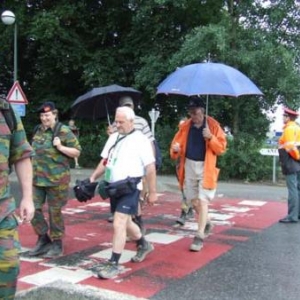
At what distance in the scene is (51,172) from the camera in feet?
18.9

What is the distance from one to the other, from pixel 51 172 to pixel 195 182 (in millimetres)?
1802

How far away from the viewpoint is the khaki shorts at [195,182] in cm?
630

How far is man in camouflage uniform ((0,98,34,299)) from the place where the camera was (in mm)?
3145

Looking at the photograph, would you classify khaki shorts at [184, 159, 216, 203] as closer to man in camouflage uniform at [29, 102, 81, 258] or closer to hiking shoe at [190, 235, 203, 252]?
hiking shoe at [190, 235, 203, 252]

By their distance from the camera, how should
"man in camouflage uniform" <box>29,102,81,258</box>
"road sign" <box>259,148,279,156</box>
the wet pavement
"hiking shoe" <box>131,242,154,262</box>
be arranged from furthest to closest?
"road sign" <box>259,148,279,156</box> < "man in camouflage uniform" <box>29,102,81,258</box> < "hiking shoe" <box>131,242,154,262</box> < the wet pavement

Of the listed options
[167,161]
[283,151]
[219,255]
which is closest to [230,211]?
[283,151]

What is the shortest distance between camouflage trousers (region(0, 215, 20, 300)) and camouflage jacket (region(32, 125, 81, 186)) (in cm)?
256

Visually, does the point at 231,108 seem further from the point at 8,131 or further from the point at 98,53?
the point at 8,131

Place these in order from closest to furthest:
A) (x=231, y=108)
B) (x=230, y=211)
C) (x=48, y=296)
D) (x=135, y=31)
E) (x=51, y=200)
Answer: (x=48, y=296) → (x=51, y=200) → (x=230, y=211) → (x=231, y=108) → (x=135, y=31)

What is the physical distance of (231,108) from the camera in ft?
56.6

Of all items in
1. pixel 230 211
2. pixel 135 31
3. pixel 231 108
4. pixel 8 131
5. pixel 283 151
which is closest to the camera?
pixel 8 131

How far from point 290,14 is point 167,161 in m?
6.13

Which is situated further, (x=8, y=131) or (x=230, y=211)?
(x=230, y=211)

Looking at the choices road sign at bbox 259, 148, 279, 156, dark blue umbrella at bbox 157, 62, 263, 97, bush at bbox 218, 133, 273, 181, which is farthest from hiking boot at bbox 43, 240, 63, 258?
road sign at bbox 259, 148, 279, 156
